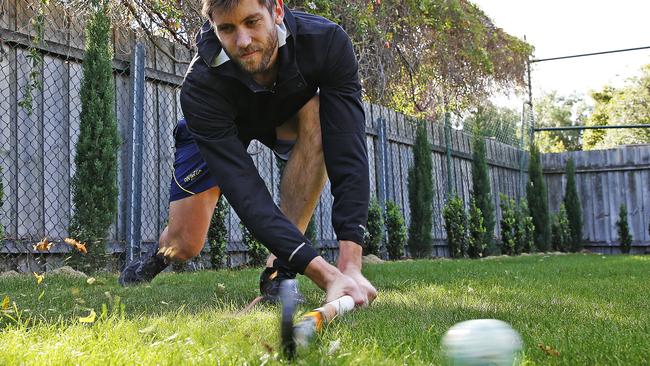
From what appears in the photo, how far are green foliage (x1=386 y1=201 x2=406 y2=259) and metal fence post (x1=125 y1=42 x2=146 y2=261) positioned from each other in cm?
413

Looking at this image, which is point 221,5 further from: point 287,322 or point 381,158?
point 381,158

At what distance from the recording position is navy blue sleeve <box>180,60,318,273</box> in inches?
A: 104

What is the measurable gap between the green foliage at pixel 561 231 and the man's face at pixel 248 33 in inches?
494

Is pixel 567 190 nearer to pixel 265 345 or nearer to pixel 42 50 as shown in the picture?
pixel 42 50

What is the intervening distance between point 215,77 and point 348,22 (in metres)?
7.18

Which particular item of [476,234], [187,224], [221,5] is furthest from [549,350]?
[476,234]

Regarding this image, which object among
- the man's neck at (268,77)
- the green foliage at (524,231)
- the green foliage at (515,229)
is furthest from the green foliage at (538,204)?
the man's neck at (268,77)

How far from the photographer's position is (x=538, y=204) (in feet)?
45.3

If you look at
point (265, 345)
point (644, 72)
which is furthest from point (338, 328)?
point (644, 72)

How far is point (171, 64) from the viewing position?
7.03 m

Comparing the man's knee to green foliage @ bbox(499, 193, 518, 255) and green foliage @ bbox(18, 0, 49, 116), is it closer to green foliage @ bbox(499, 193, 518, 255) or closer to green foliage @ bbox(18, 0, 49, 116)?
green foliage @ bbox(18, 0, 49, 116)

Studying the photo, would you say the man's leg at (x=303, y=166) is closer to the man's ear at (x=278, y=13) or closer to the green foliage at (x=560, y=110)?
the man's ear at (x=278, y=13)

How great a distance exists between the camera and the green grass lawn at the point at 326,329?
1.66m

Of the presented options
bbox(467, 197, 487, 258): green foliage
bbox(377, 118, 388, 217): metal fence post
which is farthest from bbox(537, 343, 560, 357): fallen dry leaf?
bbox(467, 197, 487, 258): green foliage
